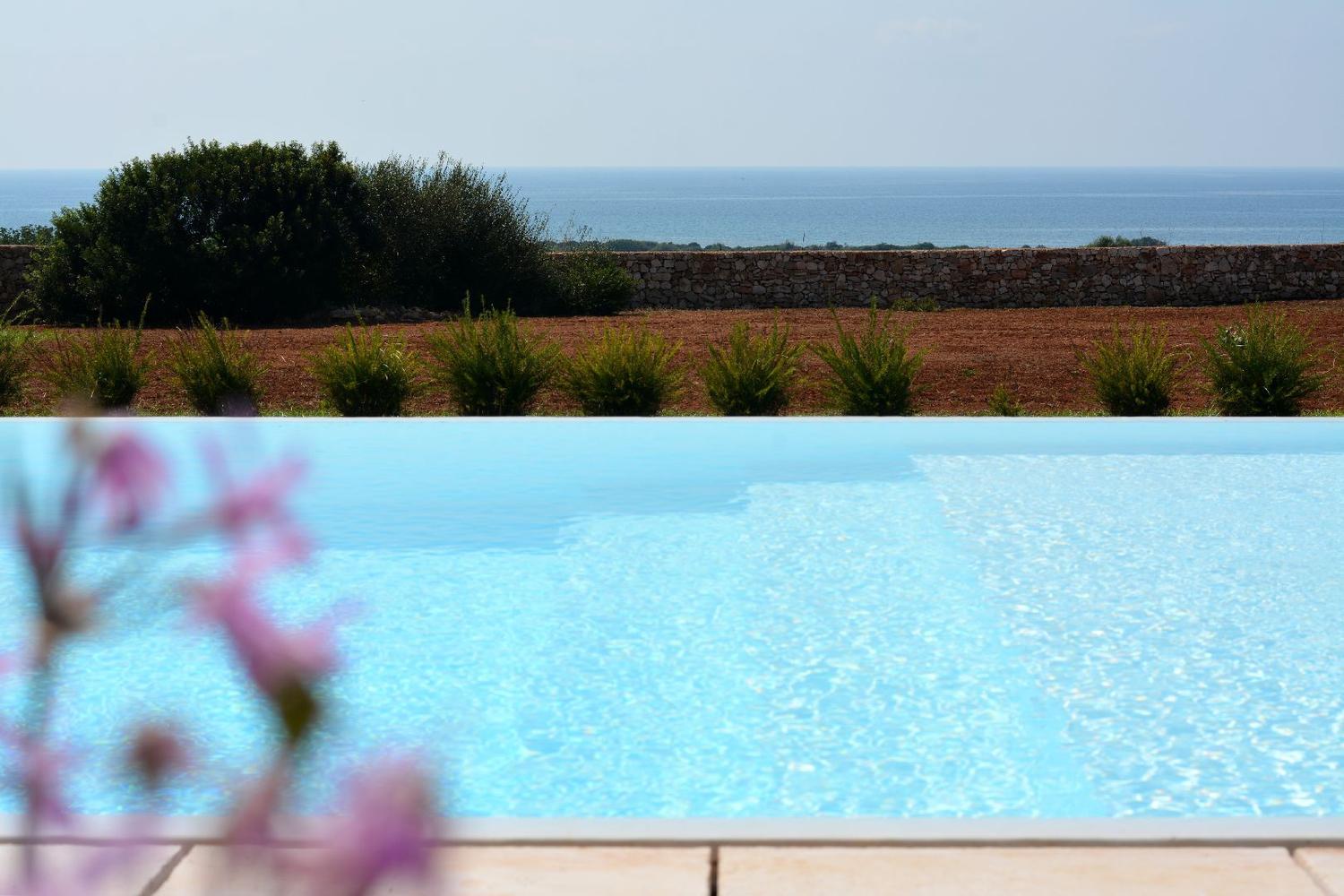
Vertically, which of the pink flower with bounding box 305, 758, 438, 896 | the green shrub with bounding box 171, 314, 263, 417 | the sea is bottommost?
the green shrub with bounding box 171, 314, 263, 417

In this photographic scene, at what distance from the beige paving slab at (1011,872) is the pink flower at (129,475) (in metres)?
2.27

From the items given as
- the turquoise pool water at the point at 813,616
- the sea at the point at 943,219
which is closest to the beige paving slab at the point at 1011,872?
the turquoise pool water at the point at 813,616

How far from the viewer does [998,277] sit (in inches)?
814

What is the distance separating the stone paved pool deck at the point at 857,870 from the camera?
9.09 ft

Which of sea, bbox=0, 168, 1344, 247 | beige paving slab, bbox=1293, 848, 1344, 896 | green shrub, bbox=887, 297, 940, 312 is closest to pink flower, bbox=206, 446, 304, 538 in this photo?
beige paving slab, bbox=1293, 848, 1344, 896

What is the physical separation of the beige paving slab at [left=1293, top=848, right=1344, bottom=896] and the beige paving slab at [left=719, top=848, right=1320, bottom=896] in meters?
0.03

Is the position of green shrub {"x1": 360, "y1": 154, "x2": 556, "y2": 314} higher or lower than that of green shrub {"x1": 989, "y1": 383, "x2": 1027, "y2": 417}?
higher

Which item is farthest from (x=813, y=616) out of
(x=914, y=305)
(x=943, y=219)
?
(x=943, y=219)

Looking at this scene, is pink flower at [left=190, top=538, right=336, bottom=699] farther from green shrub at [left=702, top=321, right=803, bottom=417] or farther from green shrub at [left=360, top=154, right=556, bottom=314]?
green shrub at [left=360, top=154, right=556, bottom=314]

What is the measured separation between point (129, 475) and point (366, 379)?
992 centimetres

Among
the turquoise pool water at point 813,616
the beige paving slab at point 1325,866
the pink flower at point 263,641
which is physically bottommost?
the turquoise pool water at point 813,616

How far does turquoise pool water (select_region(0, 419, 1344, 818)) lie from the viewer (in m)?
4.59

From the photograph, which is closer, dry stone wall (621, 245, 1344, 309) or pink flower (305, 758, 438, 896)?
pink flower (305, 758, 438, 896)

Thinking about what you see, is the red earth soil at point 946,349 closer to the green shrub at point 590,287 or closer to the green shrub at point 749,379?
the green shrub at point 749,379
